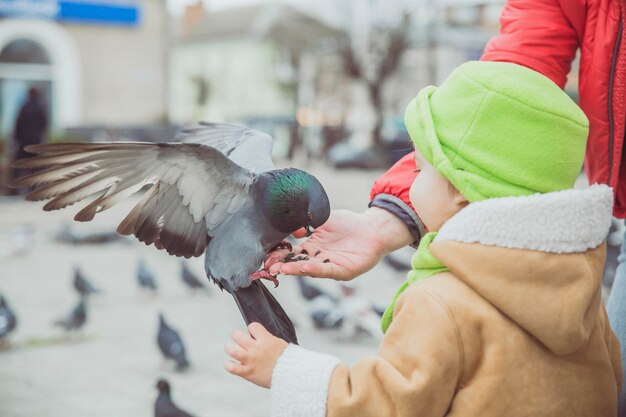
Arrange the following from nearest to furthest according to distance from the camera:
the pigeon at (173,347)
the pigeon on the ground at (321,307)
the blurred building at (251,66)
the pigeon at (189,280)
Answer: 1. the pigeon at (173,347)
2. the pigeon on the ground at (321,307)
3. the pigeon at (189,280)
4. the blurred building at (251,66)

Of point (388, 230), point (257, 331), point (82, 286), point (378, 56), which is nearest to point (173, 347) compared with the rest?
point (82, 286)

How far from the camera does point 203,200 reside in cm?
190

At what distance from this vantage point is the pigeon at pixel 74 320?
544 cm

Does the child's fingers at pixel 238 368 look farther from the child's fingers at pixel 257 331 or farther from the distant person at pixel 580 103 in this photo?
the distant person at pixel 580 103

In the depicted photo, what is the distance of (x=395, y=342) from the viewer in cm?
165

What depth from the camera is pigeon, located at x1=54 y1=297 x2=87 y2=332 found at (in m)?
5.44

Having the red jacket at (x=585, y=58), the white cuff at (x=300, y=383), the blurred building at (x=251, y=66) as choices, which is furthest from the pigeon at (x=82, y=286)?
the blurred building at (x=251, y=66)

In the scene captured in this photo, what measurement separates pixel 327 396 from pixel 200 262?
260 inches

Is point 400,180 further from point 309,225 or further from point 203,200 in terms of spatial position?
Result: point 203,200

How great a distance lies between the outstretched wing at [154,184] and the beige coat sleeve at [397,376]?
42 cm

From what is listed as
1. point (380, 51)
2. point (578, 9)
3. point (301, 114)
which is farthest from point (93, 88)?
point (578, 9)

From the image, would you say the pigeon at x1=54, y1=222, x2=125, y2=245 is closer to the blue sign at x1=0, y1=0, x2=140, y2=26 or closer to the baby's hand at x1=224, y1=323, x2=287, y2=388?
the baby's hand at x1=224, y1=323, x2=287, y2=388

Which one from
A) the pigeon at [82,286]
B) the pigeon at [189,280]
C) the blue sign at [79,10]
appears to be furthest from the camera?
the blue sign at [79,10]

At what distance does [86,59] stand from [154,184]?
22392 mm
